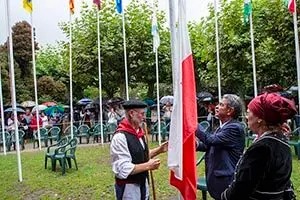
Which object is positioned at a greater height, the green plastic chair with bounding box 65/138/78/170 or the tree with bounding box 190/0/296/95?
the tree with bounding box 190/0/296/95

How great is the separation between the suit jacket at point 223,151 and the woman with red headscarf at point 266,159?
1.29 m

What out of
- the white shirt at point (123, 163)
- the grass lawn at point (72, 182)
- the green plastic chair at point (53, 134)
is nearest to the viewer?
the white shirt at point (123, 163)

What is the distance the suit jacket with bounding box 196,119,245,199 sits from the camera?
3.96m

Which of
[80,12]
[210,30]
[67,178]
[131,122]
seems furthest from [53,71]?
[131,122]

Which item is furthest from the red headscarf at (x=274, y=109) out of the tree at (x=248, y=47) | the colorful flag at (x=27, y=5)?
the tree at (x=248, y=47)

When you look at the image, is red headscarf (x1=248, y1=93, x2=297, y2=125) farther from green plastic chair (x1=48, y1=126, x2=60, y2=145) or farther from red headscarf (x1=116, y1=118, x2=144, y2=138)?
green plastic chair (x1=48, y1=126, x2=60, y2=145)

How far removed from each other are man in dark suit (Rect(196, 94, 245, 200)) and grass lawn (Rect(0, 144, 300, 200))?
368cm

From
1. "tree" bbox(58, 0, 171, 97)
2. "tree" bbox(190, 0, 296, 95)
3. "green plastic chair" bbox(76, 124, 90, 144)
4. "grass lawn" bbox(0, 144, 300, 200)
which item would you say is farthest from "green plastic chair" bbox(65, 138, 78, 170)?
"tree" bbox(58, 0, 171, 97)

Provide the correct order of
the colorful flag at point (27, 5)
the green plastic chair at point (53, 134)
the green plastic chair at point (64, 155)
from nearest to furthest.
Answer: the green plastic chair at point (64, 155) → the colorful flag at point (27, 5) → the green plastic chair at point (53, 134)

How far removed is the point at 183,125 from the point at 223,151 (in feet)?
2.16

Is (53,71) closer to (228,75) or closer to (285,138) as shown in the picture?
(228,75)

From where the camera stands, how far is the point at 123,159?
12.5ft

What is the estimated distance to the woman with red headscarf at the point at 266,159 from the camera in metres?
2.48

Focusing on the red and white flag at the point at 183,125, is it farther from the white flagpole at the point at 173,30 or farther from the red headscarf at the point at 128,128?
the red headscarf at the point at 128,128
